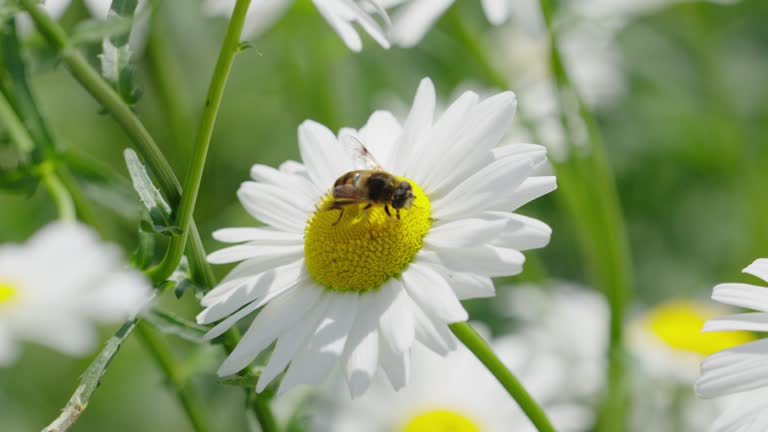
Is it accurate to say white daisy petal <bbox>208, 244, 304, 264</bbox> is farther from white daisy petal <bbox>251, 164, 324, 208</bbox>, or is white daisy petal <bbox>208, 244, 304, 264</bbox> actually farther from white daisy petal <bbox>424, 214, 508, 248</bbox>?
white daisy petal <bbox>424, 214, 508, 248</bbox>

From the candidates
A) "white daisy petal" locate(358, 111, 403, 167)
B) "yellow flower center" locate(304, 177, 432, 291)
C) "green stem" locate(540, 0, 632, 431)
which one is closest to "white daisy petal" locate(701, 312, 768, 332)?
"yellow flower center" locate(304, 177, 432, 291)

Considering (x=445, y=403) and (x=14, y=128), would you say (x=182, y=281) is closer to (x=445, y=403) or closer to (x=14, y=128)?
(x=14, y=128)

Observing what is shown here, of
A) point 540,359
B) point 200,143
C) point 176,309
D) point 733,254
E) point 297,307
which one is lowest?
point 733,254

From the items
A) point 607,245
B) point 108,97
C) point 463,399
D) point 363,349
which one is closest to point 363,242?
point 363,349

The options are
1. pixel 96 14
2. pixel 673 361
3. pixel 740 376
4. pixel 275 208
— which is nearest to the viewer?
pixel 740 376

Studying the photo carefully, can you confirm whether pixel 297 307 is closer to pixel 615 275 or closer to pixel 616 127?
pixel 615 275

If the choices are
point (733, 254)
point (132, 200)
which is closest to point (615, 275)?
point (132, 200)
